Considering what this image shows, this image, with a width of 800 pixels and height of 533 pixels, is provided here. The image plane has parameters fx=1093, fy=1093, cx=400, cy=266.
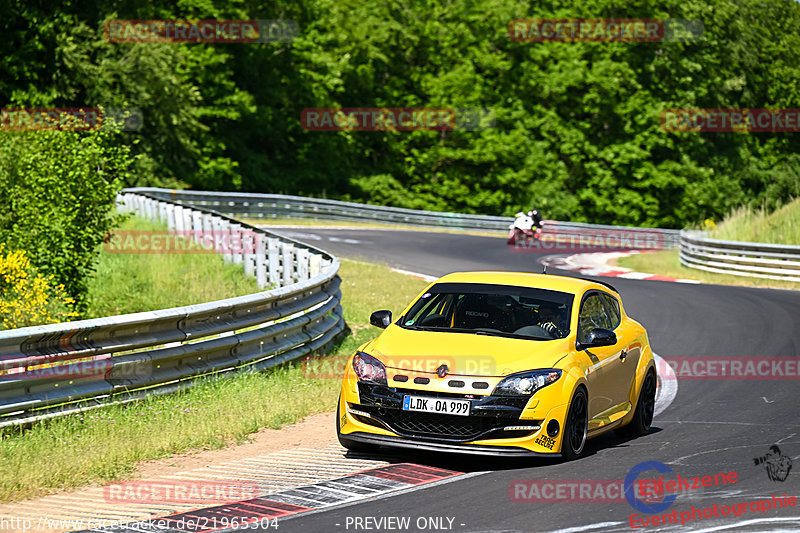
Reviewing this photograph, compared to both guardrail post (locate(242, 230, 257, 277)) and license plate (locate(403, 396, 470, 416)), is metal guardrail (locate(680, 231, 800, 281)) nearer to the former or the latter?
guardrail post (locate(242, 230, 257, 277))

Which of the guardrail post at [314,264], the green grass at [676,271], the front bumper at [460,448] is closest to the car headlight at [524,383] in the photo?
the front bumper at [460,448]

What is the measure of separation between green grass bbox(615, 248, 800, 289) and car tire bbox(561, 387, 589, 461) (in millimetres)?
19920

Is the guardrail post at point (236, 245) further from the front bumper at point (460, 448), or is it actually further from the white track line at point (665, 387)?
the front bumper at point (460, 448)

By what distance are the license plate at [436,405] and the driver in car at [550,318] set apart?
131cm

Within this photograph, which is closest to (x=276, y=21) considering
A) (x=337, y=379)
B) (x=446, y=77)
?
(x=446, y=77)

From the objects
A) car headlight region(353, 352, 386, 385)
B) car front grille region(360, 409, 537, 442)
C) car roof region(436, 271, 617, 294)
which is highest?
car roof region(436, 271, 617, 294)

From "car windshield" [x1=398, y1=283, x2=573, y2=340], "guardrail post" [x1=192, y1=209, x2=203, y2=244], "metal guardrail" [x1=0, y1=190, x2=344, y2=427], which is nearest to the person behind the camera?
"metal guardrail" [x1=0, y1=190, x2=344, y2=427]

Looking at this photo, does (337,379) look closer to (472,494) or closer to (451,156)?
(472,494)

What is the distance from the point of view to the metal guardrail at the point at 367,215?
43.8 metres

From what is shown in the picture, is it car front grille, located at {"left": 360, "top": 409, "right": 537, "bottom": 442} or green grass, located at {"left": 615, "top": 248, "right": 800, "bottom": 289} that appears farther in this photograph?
green grass, located at {"left": 615, "top": 248, "right": 800, "bottom": 289}

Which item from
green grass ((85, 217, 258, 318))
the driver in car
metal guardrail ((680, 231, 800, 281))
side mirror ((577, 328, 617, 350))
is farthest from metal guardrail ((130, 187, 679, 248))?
side mirror ((577, 328, 617, 350))

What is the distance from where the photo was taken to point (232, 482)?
7887 millimetres

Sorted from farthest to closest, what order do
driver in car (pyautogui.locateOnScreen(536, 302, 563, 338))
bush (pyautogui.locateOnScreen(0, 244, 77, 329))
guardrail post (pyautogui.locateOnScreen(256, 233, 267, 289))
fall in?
guardrail post (pyautogui.locateOnScreen(256, 233, 267, 289))
bush (pyautogui.locateOnScreen(0, 244, 77, 329))
driver in car (pyautogui.locateOnScreen(536, 302, 563, 338))

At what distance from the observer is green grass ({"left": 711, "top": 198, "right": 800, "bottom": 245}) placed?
31484 millimetres
